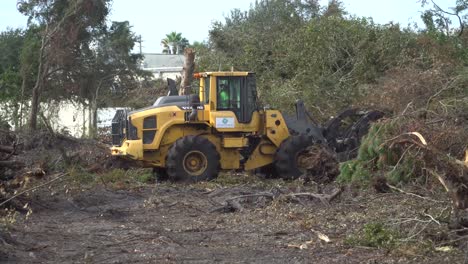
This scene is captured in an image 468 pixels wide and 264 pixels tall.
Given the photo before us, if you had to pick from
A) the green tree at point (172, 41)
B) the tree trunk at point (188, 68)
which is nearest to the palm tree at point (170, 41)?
the green tree at point (172, 41)

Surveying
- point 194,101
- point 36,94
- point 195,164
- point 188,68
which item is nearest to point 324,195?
point 195,164

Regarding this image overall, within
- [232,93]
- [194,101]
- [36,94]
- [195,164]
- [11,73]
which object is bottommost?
[195,164]

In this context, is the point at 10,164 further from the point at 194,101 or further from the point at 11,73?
the point at 11,73

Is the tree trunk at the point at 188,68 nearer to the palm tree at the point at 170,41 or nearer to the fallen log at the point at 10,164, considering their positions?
the fallen log at the point at 10,164

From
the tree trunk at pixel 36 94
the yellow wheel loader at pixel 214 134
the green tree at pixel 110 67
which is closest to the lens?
the yellow wheel loader at pixel 214 134

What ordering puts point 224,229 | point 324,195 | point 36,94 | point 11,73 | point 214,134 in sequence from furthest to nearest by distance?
1. point 11,73
2. point 36,94
3. point 214,134
4. point 324,195
5. point 224,229

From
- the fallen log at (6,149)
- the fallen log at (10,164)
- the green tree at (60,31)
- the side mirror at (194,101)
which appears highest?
the green tree at (60,31)

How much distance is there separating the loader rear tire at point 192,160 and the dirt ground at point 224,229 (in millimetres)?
2389

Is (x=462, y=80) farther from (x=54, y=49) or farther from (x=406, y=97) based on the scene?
(x=54, y=49)

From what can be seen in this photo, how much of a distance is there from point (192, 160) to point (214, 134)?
833mm

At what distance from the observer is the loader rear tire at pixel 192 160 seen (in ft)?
54.4

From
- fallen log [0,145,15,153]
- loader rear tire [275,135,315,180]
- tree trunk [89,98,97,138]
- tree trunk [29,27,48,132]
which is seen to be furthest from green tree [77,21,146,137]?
fallen log [0,145,15,153]

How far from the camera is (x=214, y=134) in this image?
17219 millimetres

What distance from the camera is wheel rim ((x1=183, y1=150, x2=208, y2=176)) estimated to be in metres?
16.8
